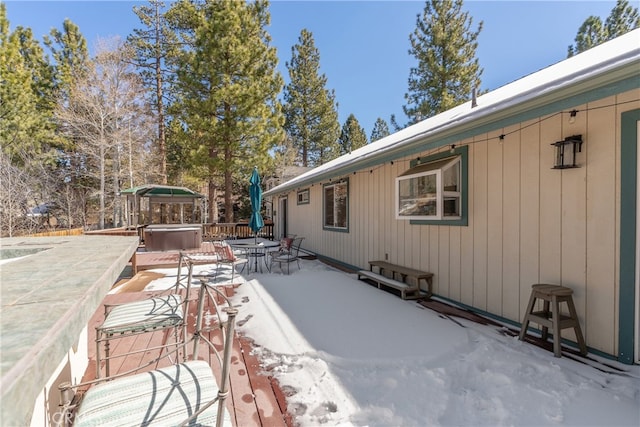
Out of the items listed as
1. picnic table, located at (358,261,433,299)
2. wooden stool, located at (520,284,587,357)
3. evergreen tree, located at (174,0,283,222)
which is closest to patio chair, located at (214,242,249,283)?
picnic table, located at (358,261,433,299)

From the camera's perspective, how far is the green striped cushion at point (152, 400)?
1.15 m

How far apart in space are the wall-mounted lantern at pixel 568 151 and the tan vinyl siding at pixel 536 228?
5cm

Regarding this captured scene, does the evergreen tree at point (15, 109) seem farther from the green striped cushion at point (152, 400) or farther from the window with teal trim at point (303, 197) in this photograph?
the green striped cushion at point (152, 400)

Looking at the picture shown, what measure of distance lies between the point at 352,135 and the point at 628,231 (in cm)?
2813

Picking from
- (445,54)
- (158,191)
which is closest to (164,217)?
(158,191)

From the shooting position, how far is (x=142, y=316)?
6.92 feet

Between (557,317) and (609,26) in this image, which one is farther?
(609,26)

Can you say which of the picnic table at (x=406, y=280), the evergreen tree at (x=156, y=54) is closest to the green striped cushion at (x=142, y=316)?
the picnic table at (x=406, y=280)

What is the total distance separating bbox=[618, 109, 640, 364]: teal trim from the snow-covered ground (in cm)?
27

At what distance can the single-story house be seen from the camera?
249 centimetres

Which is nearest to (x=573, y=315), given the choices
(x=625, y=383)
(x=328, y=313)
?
(x=625, y=383)

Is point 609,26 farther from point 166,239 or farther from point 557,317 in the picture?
point 166,239

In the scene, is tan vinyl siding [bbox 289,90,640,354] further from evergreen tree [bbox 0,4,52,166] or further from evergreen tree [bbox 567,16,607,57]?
evergreen tree [bbox 567,16,607,57]

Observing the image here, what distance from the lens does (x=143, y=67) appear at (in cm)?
1794
